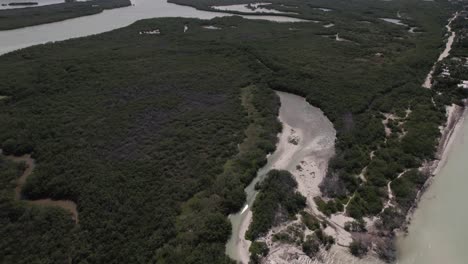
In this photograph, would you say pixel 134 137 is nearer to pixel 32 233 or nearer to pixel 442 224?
pixel 32 233

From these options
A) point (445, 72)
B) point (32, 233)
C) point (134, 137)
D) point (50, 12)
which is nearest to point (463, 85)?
point (445, 72)

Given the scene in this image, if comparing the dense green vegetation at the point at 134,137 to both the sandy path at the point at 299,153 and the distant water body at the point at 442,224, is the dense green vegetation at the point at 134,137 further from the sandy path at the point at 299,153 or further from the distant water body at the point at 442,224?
the distant water body at the point at 442,224

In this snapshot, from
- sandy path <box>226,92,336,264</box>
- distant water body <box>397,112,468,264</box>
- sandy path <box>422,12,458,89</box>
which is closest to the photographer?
distant water body <box>397,112,468,264</box>

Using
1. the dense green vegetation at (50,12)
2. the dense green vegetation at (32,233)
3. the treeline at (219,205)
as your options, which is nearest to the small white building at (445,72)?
the treeline at (219,205)

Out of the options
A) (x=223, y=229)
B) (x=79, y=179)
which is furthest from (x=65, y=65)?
(x=223, y=229)

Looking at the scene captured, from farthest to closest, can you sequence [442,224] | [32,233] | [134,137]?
1. [134,137]
2. [442,224]
3. [32,233]

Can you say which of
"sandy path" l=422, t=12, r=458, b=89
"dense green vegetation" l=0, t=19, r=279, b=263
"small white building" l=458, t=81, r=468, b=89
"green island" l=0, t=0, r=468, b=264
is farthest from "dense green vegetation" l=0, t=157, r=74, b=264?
"small white building" l=458, t=81, r=468, b=89

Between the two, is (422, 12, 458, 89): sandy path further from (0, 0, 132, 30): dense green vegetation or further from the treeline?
(0, 0, 132, 30): dense green vegetation
